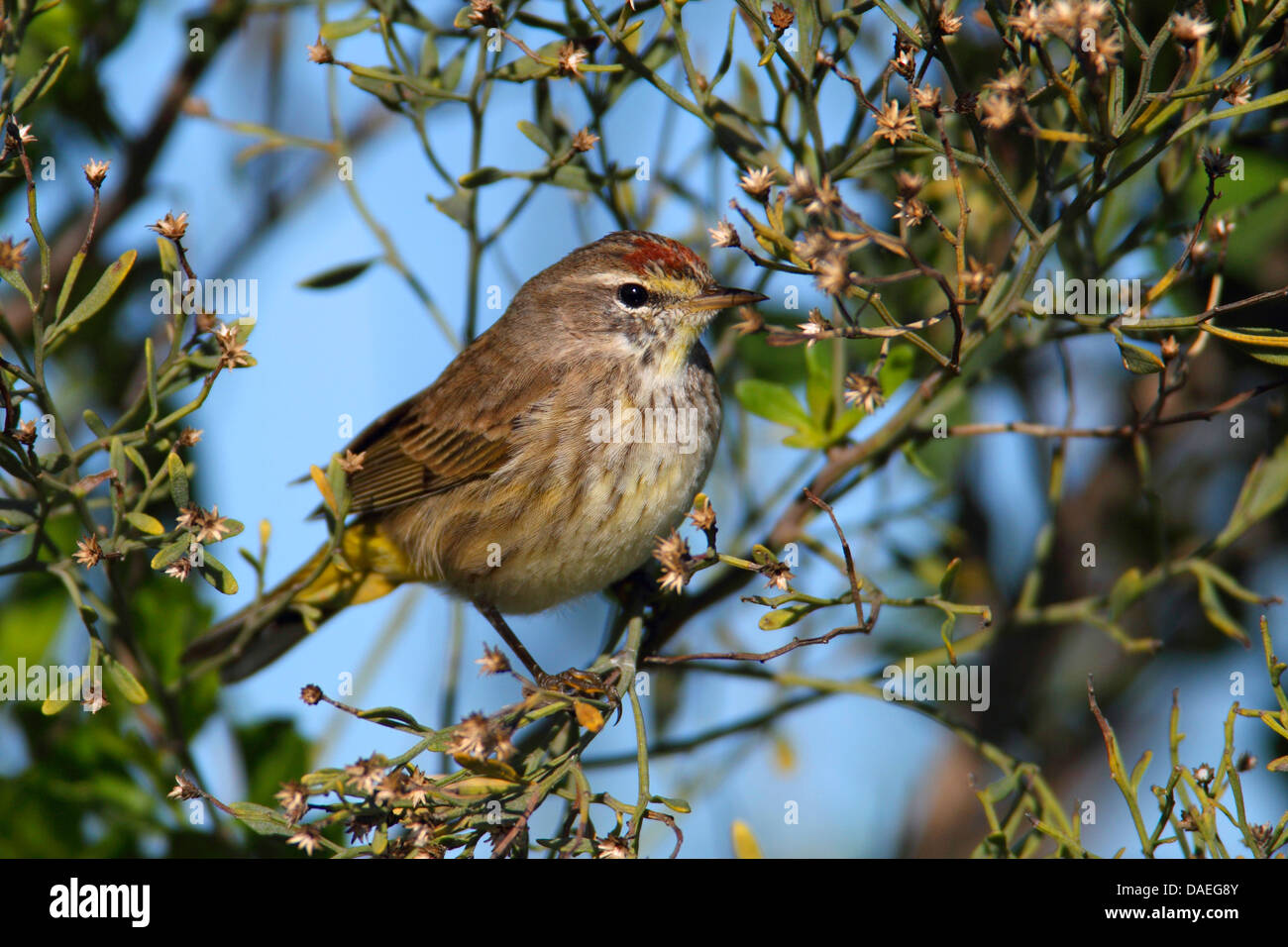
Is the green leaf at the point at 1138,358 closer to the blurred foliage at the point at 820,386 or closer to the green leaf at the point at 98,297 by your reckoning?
the blurred foliage at the point at 820,386

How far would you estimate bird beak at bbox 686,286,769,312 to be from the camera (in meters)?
3.06

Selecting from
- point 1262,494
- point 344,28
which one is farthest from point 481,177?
point 1262,494

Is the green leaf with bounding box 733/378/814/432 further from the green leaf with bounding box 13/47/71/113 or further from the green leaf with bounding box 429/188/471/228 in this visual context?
the green leaf with bounding box 13/47/71/113

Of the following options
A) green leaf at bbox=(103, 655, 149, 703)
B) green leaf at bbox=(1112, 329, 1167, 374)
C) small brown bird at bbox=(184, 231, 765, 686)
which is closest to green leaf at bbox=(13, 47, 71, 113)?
green leaf at bbox=(103, 655, 149, 703)

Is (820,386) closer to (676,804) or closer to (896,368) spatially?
(896,368)

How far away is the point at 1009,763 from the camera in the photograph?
2.50m

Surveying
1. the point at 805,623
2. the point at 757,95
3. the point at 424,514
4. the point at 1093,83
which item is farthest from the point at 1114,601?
the point at 424,514

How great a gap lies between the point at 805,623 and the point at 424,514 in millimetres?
1443

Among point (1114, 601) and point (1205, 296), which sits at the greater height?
point (1205, 296)

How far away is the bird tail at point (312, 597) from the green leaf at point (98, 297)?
935 mm

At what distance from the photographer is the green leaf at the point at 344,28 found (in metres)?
2.63

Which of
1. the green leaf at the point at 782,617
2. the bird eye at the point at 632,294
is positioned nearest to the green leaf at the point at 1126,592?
the green leaf at the point at 782,617

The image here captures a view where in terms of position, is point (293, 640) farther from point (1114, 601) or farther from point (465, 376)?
point (1114, 601)

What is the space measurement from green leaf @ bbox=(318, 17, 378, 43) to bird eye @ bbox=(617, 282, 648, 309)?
46.7 inches
